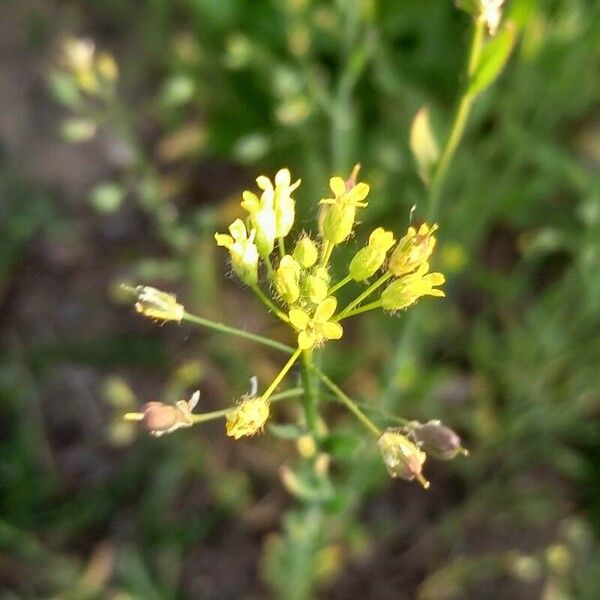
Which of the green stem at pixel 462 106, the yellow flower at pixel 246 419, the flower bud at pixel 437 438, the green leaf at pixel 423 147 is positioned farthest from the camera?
the green leaf at pixel 423 147

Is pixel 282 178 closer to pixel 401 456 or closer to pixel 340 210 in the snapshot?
pixel 340 210

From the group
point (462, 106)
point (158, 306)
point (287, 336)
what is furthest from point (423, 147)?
point (287, 336)

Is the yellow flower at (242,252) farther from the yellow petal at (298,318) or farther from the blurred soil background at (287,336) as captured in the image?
the blurred soil background at (287,336)

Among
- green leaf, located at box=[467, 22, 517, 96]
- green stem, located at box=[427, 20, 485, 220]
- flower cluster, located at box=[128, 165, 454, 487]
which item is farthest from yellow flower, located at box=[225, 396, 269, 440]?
green leaf, located at box=[467, 22, 517, 96]

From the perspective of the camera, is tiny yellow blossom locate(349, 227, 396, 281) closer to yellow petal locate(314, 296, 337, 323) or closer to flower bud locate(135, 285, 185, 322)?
yellow petal locate(314, 296, 337, 323)

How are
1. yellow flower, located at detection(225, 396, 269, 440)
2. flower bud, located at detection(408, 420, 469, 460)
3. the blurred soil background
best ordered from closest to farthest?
yellow flower, located at detection(225, 396, 269, 440) < flower bud, located at detection(408, 420, 469, 460) < the blurred soil background

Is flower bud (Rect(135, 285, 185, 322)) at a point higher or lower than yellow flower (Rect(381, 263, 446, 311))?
higher

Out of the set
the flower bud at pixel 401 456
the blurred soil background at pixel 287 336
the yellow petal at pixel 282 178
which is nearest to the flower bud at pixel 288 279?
the yellow petal at pixel 282 178
